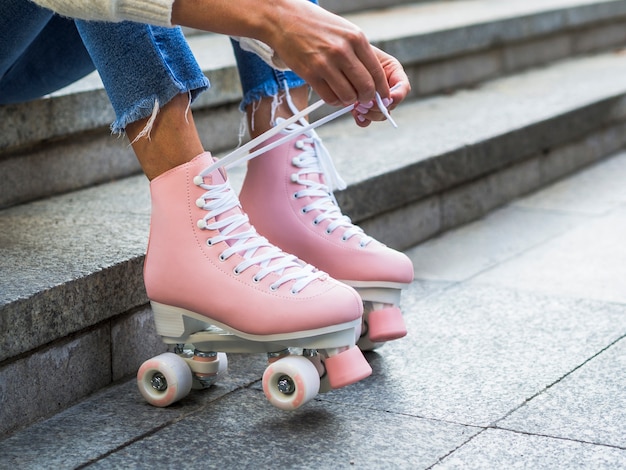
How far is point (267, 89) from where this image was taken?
1604 mm

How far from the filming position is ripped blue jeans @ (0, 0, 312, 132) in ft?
4.25

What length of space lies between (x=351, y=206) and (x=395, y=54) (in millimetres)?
1140

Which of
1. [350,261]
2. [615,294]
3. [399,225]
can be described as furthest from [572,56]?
[350,261]

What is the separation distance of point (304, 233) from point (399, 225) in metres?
0.78

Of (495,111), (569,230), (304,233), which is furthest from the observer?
(495,111)

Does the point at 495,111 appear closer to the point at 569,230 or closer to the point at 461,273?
the point at 569,230

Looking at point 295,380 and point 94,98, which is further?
point 94,98

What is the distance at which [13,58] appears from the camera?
1.55 metres

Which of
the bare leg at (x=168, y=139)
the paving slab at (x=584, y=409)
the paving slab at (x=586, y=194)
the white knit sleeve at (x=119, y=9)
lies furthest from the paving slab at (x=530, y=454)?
the paving slab at (x=586, y=194)

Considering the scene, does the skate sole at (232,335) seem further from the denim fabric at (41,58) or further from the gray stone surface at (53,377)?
the denim fabric at (41,58)

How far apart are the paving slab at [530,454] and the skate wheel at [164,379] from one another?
386mm

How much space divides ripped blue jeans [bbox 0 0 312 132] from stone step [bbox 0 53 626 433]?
0.87ft

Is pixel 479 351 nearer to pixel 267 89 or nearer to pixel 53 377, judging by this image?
pixel 267 89

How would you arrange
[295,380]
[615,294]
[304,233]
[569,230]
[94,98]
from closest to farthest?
1. [295,380]
2. [304,233]
3. [615,294]
4. [94,98]
5. [569,230]
